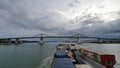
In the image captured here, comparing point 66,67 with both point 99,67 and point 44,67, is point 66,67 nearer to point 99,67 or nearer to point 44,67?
point 99,67

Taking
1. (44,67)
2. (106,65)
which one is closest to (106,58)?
(106,65)

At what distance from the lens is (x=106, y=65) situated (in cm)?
2766

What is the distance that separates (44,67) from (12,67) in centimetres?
786

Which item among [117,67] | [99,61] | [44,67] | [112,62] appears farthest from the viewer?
[44,67]

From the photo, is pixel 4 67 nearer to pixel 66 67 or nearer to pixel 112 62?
pixel 66 67

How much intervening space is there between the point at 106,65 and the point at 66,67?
28.6ft

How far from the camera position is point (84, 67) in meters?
28.0

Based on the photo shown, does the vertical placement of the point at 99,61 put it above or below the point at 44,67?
above

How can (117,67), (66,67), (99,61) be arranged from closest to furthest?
1. (66,67)
2. (99,61)
3. (117,67)

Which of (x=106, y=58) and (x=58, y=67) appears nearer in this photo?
(x=58, y=67)

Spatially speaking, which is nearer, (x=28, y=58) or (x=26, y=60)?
(x=26, y=60)

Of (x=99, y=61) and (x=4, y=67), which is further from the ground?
(x=99, y=61)

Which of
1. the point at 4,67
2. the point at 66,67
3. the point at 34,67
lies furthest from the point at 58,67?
the point at 4,67

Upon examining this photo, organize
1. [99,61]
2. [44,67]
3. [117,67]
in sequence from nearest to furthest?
1. [99,61]
2. [117,67]
3. [44,67]
